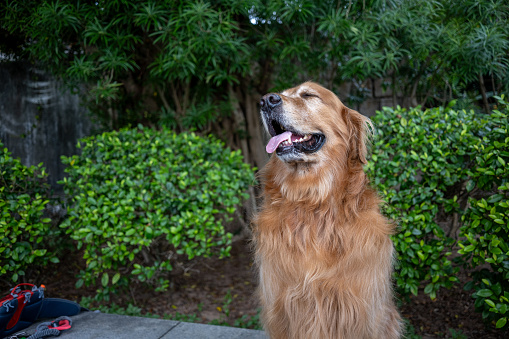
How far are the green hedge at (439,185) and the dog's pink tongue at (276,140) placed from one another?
44.4 inches

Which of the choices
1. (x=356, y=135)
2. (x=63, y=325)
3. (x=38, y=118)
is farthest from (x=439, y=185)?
(x=38, y=118)

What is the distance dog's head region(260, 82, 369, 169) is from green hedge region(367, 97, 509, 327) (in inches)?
31.5

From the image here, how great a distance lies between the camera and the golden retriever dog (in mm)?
2158

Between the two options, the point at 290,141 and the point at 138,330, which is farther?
the point at 138,330

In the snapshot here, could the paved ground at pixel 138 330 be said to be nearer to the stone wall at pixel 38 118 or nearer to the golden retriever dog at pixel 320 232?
the golden retriever dog at pixel 320 232

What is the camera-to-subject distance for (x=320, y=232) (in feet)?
7.37

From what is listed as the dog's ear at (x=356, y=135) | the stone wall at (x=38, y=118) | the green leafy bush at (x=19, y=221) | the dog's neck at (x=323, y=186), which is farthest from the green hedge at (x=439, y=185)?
the stone wall at (x=38, y=118)

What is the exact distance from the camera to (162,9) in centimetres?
405

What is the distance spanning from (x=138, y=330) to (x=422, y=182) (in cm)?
249

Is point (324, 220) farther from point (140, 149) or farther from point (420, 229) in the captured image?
point (140, 149)

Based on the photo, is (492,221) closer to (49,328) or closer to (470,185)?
(470,185)

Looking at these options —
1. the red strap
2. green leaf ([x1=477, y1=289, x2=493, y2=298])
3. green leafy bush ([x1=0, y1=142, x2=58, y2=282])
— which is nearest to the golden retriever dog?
green leaf ([x1=477, y1=289, x2=493, y2=298])

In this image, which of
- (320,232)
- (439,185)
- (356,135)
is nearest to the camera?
(320,232)

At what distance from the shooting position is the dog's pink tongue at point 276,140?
90.9 inches
